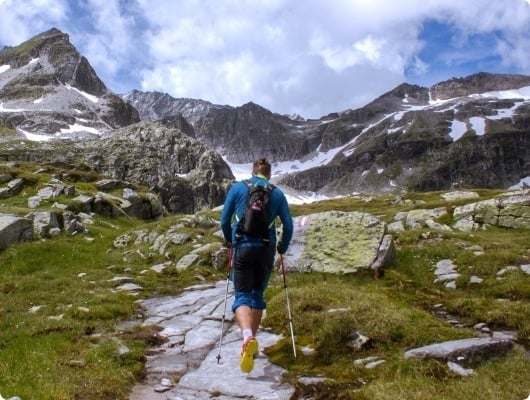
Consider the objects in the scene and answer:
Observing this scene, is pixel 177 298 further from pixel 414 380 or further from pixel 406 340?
pixel 414 380

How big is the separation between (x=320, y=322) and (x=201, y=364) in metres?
3.22

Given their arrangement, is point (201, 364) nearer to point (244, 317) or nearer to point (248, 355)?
point (244, 317)

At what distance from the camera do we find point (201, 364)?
11.7 m

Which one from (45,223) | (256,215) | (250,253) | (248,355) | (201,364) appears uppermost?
(256,215)

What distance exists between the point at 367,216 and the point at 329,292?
8.52m

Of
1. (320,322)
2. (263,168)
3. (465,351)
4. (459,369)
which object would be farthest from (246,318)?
(465,351)

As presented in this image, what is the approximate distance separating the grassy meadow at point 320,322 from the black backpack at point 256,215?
3.05 meters

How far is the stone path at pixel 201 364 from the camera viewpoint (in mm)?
9656

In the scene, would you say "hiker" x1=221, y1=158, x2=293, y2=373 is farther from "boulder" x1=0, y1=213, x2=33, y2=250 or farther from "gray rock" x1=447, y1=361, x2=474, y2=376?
"boulder" x1=0, y1=213, x2=33, y2=250

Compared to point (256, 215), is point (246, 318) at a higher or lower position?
lower

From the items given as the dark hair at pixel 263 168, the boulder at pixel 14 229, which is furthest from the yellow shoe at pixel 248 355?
the boulder at pixel 14 229

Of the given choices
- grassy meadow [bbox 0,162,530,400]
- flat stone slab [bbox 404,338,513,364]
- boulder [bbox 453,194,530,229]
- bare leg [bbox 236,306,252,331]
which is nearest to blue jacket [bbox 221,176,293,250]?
bare leg [bbox 236,306,252,331]

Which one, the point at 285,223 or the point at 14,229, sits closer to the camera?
the point at 285,223

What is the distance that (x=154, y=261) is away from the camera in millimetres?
27703
